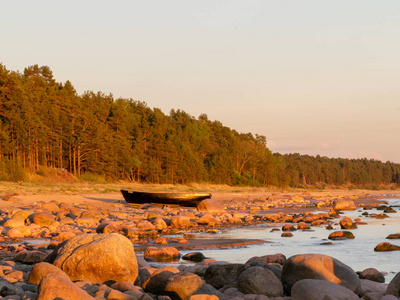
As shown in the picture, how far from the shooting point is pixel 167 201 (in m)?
26.8

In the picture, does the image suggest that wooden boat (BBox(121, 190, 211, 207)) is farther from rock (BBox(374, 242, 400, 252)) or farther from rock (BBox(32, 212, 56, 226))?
rock (BBox(374, 242, 400, 252))

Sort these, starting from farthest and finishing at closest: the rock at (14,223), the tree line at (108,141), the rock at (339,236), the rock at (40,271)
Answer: the tree line at (108,141) → the rock at (14,223) → the rock at (339,236) → the rock at (40,271)

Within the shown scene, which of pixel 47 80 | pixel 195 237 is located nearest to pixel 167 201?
pixel 195 237

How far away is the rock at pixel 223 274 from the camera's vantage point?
7.61 metres

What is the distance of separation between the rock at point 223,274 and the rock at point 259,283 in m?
0.41

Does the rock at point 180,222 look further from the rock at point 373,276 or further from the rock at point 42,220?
the rock at point 373,276

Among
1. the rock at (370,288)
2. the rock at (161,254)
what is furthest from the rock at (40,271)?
the rock at (370,288)

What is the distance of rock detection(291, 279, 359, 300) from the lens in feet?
20.1

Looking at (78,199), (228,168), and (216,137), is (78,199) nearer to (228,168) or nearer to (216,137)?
(228,168)

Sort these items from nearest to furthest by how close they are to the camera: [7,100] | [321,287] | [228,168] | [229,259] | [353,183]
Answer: [321,287] < [229,259] < [7,100] < [228,168] < [353,183]

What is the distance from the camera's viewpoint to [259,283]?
705 centimetres

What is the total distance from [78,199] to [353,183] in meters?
161

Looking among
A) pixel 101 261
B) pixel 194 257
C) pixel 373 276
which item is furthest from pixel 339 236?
pixel 101 261

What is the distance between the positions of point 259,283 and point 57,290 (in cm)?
296
